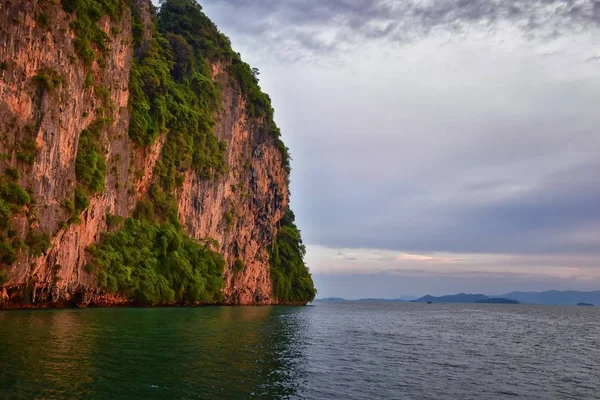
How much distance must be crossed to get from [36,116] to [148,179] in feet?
70.3

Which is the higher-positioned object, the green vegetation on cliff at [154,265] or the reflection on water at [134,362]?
the green vegetation on cliff at [154,265]

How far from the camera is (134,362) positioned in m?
16.5

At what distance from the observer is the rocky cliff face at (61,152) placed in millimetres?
33281

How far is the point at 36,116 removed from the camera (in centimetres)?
3503

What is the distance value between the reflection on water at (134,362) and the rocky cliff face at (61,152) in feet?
32.7

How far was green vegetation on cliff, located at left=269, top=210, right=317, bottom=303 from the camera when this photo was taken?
8744cm

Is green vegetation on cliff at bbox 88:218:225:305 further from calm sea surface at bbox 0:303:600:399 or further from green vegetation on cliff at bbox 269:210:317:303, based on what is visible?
green vegetation on cliff at bbox 269:210:317:303

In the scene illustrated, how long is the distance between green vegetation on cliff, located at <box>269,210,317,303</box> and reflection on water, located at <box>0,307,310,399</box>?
60794 millimetres

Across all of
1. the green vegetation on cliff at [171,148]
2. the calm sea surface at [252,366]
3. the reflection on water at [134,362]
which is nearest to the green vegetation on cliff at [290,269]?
the green vegetation on cliff at [171,148]

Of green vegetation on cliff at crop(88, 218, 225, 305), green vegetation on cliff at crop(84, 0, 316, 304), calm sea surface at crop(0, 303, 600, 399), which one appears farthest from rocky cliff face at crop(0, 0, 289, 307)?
calm sea surface at crop(0, 303, 600, 399)

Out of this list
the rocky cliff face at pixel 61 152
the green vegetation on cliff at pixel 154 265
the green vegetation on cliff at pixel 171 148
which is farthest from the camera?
the green vegetation on cliff at pixel 171 148

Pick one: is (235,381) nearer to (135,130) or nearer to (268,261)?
(135,130)

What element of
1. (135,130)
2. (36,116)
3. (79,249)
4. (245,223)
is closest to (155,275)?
(79,249)

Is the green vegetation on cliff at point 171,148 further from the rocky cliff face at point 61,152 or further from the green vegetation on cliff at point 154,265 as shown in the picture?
the rocky cliff face at point 61,152
